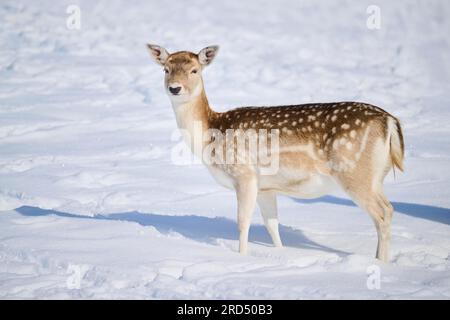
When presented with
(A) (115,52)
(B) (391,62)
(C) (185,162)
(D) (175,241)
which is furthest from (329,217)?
(A) (115,52)

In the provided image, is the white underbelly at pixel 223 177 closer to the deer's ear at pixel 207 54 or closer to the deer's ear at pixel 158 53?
the deer's ear at pixel 207 54

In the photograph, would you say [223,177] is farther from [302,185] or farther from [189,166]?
[189,166]

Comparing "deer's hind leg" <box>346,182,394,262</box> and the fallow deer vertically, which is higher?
the fallow deer

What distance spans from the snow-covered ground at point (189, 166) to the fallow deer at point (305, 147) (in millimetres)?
516

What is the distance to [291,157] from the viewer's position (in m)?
6.70

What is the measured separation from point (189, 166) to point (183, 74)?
4511 mm

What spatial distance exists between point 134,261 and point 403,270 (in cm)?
237

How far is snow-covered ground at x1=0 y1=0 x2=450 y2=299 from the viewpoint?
231 inches

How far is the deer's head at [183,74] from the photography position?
23.3 feet

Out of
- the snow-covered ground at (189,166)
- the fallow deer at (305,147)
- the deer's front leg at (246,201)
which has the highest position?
the fallow deer at (305,147)

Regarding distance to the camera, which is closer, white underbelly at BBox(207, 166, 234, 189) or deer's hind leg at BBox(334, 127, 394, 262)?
deer's hind leg at BBox(334, 127, 394, 262)

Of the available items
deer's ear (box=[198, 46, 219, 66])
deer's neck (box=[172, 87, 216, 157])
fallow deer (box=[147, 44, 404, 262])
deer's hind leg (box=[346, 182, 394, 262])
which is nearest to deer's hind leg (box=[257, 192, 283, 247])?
fallow deer (box=[147, 44, 404, 262])

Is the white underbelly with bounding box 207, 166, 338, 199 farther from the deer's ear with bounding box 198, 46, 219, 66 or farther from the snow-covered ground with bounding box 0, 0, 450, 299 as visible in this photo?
the deer's ear with bounding box 198, 46, 219, 66

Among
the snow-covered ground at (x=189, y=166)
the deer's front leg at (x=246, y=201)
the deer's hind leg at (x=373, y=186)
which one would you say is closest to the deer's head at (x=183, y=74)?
the deer's front leg at (x=246, y=201)
